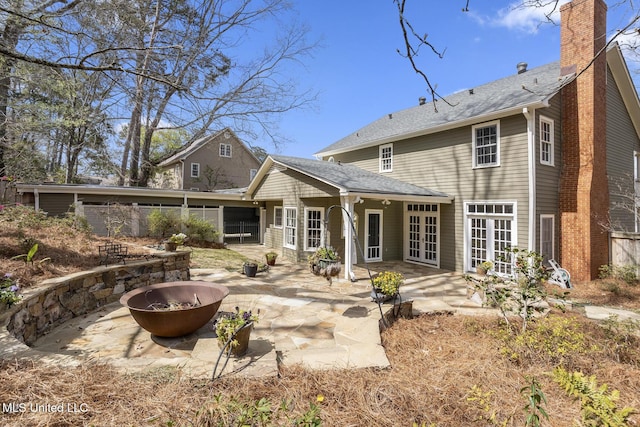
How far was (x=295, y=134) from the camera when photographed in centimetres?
1307

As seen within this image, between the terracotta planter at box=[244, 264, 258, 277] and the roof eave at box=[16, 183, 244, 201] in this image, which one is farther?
the roof eave at box=[16, 183, 244, 201]

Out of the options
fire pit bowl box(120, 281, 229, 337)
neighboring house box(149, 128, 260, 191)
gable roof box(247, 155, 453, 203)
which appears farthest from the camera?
neighboring house box(149, 128, 260, 191)

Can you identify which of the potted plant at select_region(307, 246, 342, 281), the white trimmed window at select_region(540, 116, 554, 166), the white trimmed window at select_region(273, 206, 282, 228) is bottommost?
the potted plant at select_region(307, 246, 342, 281)

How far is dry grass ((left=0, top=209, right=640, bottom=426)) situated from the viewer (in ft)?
7.56

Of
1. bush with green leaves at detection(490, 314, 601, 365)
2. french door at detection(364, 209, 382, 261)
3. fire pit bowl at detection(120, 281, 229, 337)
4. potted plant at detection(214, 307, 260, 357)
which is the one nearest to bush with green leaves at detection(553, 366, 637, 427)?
bush with green leaves at detection(490, 314, 601, 365)

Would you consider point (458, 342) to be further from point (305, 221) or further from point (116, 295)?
point (305, 221)

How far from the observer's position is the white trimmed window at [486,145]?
9.31m

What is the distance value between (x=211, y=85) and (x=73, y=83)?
418 cm

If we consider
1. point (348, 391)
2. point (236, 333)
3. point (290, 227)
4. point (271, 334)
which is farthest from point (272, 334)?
point (290, 227)

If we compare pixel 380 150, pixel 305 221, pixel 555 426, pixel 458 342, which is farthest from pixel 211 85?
pixel 555 426

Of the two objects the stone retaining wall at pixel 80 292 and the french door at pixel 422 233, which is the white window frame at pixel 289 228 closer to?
the french door at pixel 422 233

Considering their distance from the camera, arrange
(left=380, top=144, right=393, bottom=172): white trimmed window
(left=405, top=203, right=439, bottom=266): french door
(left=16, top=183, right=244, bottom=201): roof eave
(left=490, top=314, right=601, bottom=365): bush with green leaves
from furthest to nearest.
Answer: (left=380, top=144, right=393, bottom=172): white trimmed window < (left=16, top=183, right=244, bottom=201): roof eave < (left=405, top=203, right=439, bottom=266): french door < (left=490, top=314, right=601, bottom=365): bush with green leaves

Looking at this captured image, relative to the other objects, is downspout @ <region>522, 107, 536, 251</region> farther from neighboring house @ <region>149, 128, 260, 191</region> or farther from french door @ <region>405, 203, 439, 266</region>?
neighboring house @ <region>149, 128, 260, 191</region>

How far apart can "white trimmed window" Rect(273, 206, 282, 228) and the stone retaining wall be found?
6.67 m
